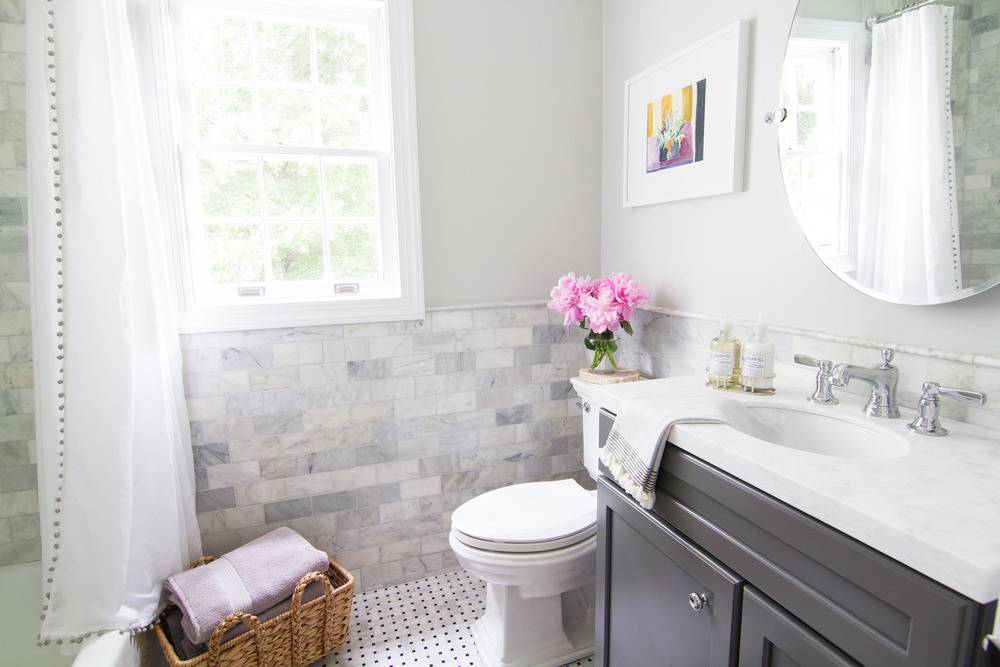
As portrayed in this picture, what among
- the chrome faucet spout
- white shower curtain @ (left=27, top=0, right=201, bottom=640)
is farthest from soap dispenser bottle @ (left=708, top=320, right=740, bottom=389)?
white shower curtain @ (left=27, top=0, right=201, bottom=640)

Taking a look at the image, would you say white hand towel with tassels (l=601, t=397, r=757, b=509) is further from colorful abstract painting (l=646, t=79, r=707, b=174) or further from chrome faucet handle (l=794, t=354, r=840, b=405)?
colorful abstract painting (l=646, t=79, r=707, b=174)

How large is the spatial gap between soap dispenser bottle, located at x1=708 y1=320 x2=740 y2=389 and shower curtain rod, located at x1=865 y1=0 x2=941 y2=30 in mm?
762

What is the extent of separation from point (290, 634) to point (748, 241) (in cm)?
189

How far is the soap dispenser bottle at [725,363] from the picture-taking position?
4.72ft

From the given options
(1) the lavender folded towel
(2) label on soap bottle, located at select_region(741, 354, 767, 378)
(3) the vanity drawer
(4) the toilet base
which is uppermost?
(2) label on soap bottle, located at select_region(741, 354, 767, 378)

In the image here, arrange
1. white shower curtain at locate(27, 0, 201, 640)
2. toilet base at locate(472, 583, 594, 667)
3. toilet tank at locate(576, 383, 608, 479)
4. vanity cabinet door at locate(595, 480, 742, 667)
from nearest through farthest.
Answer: vanity cabinet door at locate(595, 480, 742, 667), white shower curtain at locate(27, 0, 201, 640), toilet base at locate(472, 583, 594, 667), toilet tank at locate(576, 383, 608, 479)

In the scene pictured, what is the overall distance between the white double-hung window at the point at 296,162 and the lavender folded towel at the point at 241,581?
2.64 ft

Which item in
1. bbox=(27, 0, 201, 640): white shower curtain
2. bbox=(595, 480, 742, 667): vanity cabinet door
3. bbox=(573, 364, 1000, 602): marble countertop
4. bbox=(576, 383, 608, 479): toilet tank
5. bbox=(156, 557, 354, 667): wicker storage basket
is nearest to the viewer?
bbox=(573, 364, 1000, 602): marble countertop

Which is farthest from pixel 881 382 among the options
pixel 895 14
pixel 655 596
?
pixel 895 14

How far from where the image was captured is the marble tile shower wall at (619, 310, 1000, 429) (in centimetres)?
109

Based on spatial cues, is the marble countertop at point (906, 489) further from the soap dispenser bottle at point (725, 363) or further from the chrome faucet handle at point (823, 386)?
the soap dispenser bottle at point (725, 363)

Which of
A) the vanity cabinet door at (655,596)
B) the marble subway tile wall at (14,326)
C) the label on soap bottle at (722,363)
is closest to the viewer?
the vanity cabinet door at (655,596)

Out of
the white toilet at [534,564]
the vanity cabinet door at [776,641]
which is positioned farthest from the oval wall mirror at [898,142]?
the white toilet at [534,564]

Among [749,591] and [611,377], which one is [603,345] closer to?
[611,377]
